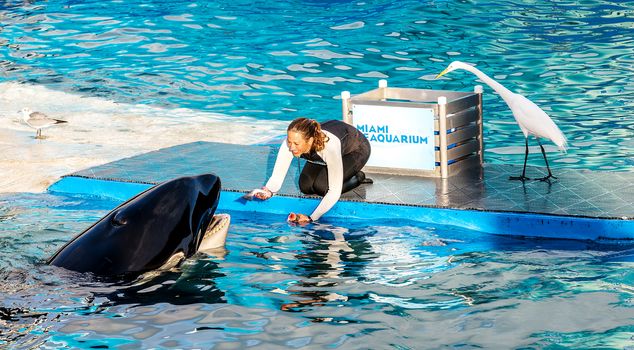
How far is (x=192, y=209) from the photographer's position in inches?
234

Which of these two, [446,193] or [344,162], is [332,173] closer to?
[344,162]

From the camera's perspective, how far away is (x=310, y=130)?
6949 mm

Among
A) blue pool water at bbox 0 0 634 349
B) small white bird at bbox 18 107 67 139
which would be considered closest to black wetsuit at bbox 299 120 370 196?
blue pool water at bbox 0 0 634 349

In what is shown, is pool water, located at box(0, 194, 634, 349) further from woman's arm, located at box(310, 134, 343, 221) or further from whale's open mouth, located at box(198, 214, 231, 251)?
woman's arm, located at box(310, 134, 343, 221)

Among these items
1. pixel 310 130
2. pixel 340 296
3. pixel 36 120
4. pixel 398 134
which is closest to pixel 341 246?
pixel 310 130

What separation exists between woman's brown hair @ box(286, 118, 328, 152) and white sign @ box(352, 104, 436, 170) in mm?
1285

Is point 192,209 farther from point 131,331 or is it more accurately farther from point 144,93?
point 144,93

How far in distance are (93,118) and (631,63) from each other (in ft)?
23.3

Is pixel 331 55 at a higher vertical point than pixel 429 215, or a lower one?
higher

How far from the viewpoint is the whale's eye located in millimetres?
5652

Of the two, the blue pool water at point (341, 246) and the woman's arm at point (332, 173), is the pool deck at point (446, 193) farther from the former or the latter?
the woman's arm at point (332, 173)

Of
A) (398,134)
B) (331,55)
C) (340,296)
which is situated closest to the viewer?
(340,296)

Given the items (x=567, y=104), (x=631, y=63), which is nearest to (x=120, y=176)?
(x=567, y=104)

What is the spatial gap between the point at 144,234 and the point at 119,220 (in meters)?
0.16
